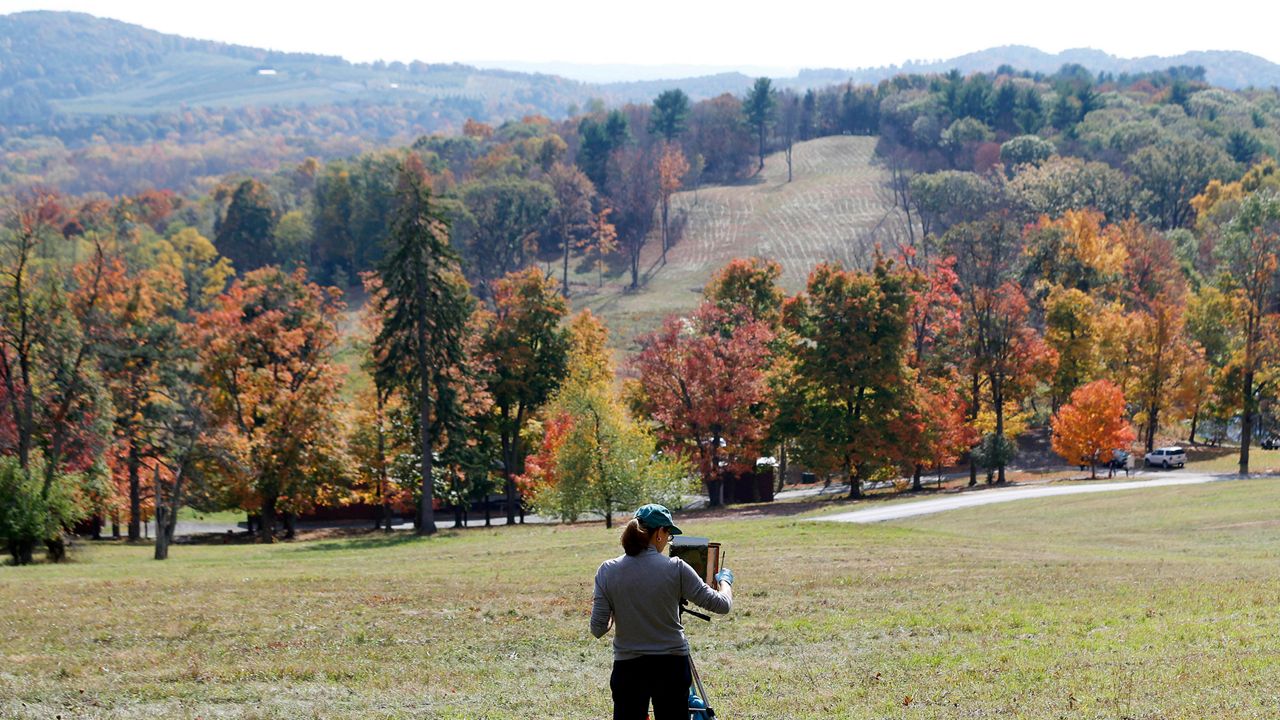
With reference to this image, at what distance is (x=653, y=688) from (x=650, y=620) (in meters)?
0.55

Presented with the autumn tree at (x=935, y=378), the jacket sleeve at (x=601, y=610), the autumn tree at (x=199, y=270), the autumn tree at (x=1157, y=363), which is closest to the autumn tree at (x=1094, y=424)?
the autumn tree at (x=935, y=378)

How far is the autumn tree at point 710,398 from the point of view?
191 feet

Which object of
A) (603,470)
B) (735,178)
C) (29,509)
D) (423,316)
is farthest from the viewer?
(735,178)

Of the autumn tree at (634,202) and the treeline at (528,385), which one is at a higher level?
the autumn tree at (634,202)

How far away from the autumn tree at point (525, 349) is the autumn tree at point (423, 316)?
642 cm

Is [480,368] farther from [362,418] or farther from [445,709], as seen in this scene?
[445,709]

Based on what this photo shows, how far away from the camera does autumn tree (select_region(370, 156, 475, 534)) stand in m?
50.2

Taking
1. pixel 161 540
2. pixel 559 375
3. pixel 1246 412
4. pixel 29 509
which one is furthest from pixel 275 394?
pixel 1246 412

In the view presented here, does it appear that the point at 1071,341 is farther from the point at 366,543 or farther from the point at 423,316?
the point at 366,543

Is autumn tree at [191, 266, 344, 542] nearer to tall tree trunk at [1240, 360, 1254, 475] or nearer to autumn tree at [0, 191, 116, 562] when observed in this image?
autumn tree at [0, 191, 116, 562]

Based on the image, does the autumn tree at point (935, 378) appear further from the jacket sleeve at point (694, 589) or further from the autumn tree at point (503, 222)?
the autumn tree at point (503, 222)

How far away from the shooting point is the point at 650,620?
9.05 meters

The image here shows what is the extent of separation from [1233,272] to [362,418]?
49.5 m

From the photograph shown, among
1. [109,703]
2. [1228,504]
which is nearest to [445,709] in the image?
[109,703]
